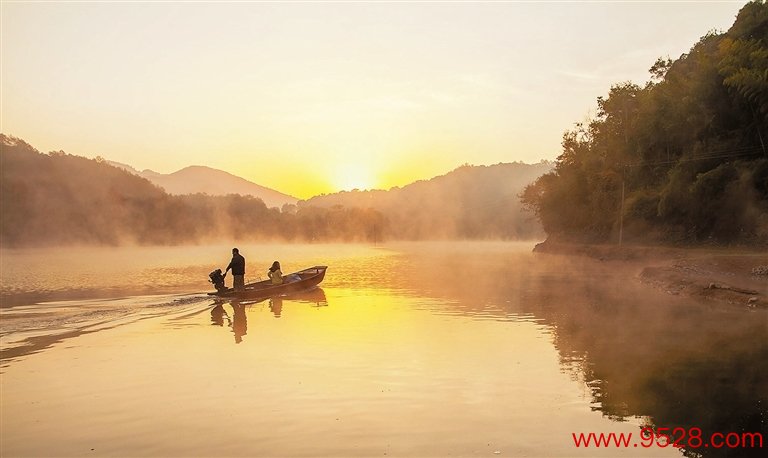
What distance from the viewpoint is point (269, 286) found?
32.8m

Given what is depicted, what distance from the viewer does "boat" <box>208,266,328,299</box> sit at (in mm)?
31000

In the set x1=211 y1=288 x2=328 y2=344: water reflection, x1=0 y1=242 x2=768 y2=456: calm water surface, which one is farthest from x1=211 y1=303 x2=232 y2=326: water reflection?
x1=0 y1=242 x2=768 y2=456: calm water surface

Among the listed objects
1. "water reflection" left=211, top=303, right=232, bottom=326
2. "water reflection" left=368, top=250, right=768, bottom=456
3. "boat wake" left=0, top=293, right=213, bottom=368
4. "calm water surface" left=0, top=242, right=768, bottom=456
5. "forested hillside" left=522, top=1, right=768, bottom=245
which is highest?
"forested hillside" left=522, top=1, right=768, bottom=245

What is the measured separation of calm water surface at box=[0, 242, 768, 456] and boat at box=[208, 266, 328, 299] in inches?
91.5

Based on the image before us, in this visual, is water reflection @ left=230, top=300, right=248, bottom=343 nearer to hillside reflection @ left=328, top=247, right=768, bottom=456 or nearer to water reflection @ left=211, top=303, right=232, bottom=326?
water reflection @ left=211, top=303, right=232, bottom=326

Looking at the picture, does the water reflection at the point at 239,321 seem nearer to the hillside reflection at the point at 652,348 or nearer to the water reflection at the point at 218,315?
the water reflection at the point at 218,315

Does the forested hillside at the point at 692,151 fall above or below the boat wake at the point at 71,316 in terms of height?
above

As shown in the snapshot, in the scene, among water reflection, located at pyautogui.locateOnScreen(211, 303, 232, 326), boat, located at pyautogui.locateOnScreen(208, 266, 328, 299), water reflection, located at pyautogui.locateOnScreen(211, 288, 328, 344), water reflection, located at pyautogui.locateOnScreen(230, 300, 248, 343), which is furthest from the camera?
boat, located at pyautogui.locateOnScreen(208, 266, 328, 299)

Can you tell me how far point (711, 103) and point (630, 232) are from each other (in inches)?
763

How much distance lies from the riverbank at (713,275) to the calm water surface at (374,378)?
2.15m

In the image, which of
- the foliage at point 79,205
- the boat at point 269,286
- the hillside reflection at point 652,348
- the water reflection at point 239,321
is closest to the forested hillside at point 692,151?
the hillside reflection at point 652,348

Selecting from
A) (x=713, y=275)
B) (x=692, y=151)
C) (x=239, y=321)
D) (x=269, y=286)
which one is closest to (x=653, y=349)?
(x=239, y=321)

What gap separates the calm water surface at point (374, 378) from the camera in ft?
33.7

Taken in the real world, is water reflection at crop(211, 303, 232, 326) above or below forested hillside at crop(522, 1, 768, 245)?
below
